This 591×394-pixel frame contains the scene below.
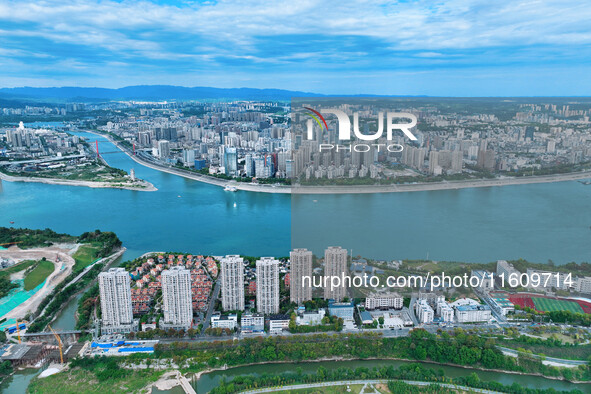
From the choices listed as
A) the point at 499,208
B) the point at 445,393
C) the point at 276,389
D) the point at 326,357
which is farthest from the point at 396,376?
the point at 499,208

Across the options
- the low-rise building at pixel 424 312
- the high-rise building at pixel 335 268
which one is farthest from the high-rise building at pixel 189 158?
the low-rise building at pixel 424 312

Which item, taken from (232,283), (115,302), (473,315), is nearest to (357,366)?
(473,315)

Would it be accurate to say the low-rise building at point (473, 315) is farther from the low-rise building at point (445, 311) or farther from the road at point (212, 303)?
the road at point (212, 303)

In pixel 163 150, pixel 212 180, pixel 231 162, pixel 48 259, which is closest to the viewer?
pixel 48 259

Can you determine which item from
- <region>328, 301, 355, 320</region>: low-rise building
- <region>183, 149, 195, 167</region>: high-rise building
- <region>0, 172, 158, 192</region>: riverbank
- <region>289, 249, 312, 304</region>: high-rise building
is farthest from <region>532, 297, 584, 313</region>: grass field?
<region>183, 149, 195, 167</region>: high-rise building

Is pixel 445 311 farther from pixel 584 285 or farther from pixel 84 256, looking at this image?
pixel 84 256
